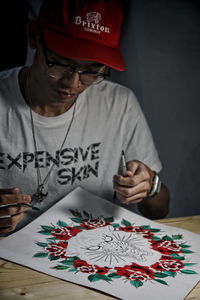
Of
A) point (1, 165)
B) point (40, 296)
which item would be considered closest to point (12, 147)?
point (1, 165)

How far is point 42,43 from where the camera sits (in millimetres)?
1221

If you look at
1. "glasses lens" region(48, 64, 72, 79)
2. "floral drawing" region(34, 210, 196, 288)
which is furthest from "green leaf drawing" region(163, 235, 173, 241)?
"glasses lens" region(48, 64, 72, 79)

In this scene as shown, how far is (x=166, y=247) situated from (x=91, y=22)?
0.71 metres

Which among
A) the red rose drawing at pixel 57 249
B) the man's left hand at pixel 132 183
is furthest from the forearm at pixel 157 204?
the red rose drawing at pixel 57 249

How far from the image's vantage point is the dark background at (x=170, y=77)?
1.80 metres

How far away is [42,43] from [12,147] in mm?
403

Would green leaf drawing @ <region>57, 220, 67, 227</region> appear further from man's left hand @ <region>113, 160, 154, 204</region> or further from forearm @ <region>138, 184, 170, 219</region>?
forearm @ <region>138, 184, 170, 219</region>

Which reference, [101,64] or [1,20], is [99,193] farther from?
[1,20]

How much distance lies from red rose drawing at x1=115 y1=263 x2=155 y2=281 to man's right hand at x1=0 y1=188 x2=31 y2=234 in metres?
0.29

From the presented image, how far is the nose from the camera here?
1.21m

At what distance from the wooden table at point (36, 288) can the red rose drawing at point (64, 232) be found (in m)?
0.17

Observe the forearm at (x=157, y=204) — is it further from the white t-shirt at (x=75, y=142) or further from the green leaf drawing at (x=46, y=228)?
the green leaf drawing at (x=46, y=228)

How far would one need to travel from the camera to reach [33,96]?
143cm

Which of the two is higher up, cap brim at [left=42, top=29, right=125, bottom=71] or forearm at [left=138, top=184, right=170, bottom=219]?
cap brim at [left=42, top=29, right=125, bottom=71]
